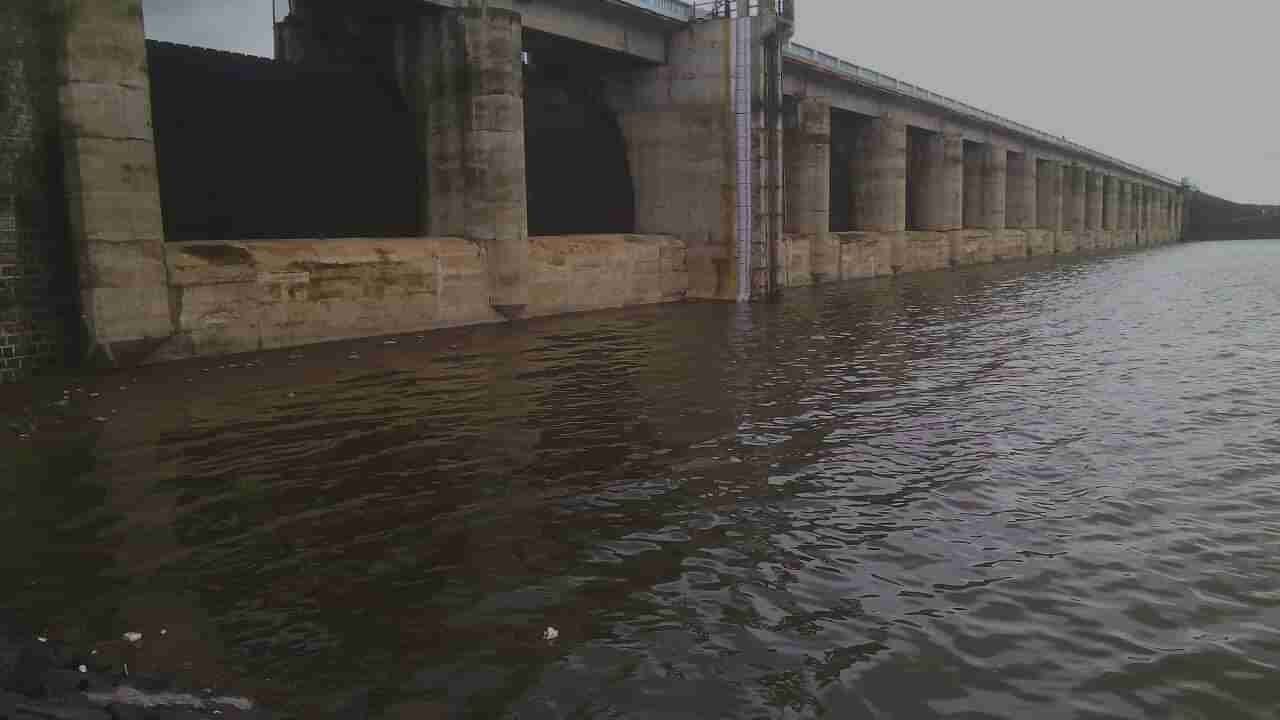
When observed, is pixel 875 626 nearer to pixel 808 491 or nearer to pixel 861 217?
pixel 808 491

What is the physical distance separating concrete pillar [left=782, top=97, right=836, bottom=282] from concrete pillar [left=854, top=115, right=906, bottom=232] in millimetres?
7638

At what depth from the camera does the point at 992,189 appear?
62.2 m

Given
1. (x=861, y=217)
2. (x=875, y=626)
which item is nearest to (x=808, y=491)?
(x=875, y=626)

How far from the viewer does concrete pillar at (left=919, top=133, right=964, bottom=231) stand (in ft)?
177

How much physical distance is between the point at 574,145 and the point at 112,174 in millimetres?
16627

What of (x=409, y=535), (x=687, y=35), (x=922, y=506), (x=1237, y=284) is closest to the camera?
(x=409, y=535)

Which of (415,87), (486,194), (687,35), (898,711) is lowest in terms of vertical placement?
(898,711)

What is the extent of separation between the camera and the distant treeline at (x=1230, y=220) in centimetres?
14150

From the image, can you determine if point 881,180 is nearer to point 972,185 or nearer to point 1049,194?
point 972,185

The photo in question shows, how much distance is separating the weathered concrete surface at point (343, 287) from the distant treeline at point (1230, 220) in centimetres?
14213

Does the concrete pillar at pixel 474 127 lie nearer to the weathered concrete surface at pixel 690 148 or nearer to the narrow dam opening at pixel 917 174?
the weathered concrete surface at pixel 690 148

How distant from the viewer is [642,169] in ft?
103

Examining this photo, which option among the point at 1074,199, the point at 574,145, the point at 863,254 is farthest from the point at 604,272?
the point at 1074,199

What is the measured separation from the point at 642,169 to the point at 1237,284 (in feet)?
78.4
